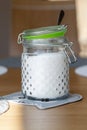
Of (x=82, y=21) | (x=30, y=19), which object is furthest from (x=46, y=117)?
(x=82, y=21)

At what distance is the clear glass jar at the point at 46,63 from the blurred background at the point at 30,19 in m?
1.60

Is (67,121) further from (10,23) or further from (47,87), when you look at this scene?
(10,23)

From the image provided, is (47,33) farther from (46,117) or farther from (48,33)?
(46,117)

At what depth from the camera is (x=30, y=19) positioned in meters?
2.36

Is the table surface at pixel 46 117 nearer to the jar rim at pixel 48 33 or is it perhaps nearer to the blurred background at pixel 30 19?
the jar rim at pixel 48 33

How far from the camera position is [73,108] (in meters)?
0.58

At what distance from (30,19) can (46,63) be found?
1.80 metres

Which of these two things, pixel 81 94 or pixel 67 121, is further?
pixel 81 94

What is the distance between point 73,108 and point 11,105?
0.38 feet

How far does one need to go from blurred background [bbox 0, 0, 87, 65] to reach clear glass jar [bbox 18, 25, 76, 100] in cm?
160

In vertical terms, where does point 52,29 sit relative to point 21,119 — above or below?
above

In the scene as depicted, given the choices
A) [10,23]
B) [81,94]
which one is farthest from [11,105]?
[10,23]

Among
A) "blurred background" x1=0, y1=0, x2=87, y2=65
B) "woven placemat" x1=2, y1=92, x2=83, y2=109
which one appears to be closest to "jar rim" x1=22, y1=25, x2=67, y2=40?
"woven placemat" x1=2, y1=92, x2=83, y2=109

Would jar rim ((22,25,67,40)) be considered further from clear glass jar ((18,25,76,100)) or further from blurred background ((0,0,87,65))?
blurred background ((0,0,87,65))
